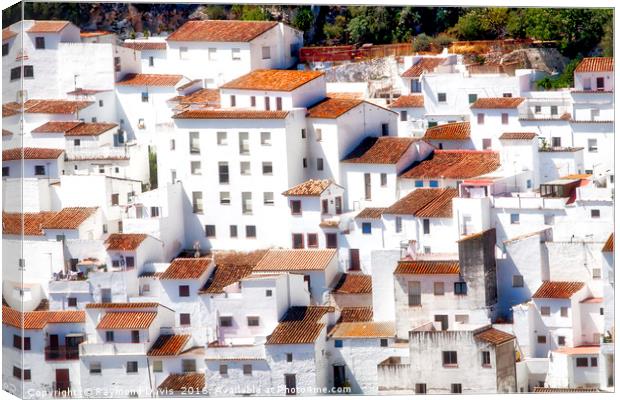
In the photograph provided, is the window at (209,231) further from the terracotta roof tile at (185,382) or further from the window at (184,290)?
the terracotta roof tile at (185,382)

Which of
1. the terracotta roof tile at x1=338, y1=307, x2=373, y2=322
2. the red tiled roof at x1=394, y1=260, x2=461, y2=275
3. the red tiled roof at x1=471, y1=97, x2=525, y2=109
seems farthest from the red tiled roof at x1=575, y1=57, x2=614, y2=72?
the terracotta roof tile at x1=338, y1=307, x2=373, y2=322

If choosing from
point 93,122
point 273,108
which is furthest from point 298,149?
point 93,122

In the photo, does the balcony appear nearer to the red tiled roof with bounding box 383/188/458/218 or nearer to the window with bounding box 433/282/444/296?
the red tiled roof with bounding box 383/188/458/218

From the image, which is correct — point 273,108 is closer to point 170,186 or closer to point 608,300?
point 170,186

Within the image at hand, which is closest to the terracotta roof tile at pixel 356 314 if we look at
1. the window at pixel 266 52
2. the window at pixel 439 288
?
the window at pixel 439 288

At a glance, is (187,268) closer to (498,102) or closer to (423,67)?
(498,102)
